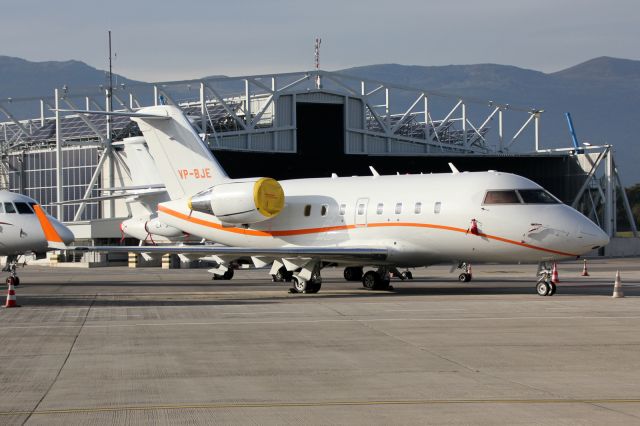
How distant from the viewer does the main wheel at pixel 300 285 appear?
1123 inches

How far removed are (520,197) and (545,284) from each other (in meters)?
2.49

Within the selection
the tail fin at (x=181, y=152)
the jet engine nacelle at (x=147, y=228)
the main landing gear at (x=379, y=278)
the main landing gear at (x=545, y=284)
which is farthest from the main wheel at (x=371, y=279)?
the jet engine nacelle at (x=147, y=228)

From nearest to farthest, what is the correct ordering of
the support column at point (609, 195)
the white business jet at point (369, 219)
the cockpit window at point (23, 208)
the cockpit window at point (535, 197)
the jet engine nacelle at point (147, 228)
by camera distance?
the white business jet at point (369, 219), the cockpit window at point (535, 197), the cockpit window at point (23, 208), the jet engine nacelle at point (147, 228), the support column at point (609, 195)

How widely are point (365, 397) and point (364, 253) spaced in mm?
17101

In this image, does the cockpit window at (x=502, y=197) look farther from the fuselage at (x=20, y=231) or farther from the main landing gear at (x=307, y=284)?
the fuselage at (x=20, y=231)

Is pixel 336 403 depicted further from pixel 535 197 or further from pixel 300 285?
pixel 300 285

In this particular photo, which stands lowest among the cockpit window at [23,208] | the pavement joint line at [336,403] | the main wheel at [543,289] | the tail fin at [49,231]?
the main wheel at [543,289]

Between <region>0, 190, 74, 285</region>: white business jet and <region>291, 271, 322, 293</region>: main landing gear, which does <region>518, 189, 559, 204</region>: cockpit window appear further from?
<region>0, 190, 74, 285</region>: white business jet

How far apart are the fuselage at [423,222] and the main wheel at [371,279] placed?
4.35 ft

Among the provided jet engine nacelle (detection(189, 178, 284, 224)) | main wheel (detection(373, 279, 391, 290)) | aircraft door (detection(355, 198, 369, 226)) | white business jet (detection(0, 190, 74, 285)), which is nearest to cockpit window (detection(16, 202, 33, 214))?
white business jet (detection(0, 190, 74, 285))

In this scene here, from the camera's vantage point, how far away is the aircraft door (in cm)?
2958

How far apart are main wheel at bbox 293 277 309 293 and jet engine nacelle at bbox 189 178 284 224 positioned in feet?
9.81

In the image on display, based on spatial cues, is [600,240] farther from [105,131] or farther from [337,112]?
[105,131]

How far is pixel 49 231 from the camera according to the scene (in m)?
32.7
